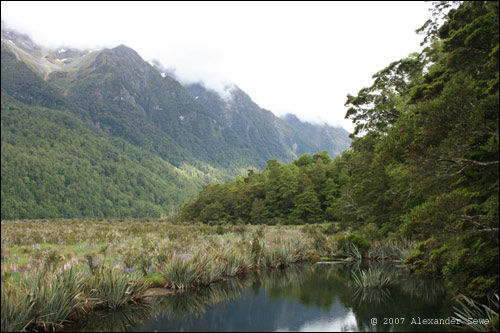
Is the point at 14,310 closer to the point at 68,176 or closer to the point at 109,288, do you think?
the point at 109,288

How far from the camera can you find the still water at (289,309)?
6.62 metres

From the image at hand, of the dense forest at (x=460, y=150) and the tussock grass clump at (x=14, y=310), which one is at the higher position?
the dense forest at (x=460, y=150)

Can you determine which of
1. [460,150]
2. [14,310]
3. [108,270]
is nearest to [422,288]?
[460,150]

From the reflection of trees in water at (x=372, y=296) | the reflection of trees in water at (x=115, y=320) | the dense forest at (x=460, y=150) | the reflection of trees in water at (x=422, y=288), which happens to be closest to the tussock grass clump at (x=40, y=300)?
the reflection of trees in water at (x=115, y=320)

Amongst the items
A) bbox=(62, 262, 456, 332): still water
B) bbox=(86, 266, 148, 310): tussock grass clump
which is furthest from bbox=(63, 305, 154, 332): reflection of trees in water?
bbox=(86, 266, 148, 310): tussock grass clump

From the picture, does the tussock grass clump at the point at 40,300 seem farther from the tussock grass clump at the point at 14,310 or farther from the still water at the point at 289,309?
the still water at the point at 289,309

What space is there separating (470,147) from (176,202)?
13858 cm

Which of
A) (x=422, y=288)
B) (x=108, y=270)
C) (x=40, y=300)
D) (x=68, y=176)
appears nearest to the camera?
(x=40, y=300)

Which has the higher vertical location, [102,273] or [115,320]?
[102,273]

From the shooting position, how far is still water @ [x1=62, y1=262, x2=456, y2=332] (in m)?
6.62

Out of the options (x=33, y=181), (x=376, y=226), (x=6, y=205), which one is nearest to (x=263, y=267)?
(x=376, y=226)

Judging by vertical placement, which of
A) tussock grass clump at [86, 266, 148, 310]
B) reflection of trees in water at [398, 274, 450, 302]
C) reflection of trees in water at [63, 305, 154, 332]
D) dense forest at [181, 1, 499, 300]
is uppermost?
dense forest at [181, 1, 499, 300]

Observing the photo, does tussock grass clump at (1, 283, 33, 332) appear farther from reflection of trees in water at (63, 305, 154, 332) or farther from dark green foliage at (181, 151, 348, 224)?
dark green foliage at (181, 151, 348, 224)

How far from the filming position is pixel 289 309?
7.88m
